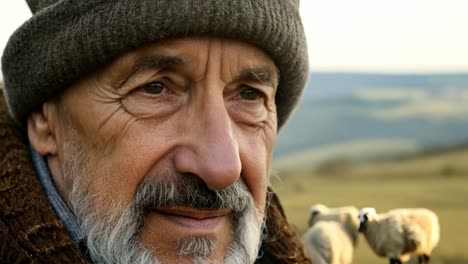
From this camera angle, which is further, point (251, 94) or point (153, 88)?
point (251, 94)

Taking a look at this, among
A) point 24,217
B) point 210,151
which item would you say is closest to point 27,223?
point 24,217

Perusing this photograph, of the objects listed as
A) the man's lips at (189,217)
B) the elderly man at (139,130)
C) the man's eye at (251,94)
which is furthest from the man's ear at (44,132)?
the man's eye at (251,94)

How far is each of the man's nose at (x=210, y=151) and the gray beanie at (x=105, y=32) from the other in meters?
0.27

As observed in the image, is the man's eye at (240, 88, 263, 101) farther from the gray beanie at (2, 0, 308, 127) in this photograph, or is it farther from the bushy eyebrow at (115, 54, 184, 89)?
the bushy eyebrow at (115, 54, 184, 89)

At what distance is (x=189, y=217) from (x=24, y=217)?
0.53m

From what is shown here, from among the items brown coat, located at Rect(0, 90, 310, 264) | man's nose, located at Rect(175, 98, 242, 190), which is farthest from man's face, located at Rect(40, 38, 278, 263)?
brown coat, located at Rect(0, 90, 310, 264)

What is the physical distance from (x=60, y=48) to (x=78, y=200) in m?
0.52

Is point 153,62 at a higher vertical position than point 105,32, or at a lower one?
lower

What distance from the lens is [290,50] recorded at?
3008 mm

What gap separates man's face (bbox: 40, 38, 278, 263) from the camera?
2705mm

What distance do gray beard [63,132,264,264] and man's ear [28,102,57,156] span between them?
0.36 ft

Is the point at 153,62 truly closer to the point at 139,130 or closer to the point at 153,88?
the point at 153,88

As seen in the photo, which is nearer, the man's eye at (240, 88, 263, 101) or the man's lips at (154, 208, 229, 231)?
the man's lips at (154, 208, 229, 231)

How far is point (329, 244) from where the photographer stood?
351 centimetres
